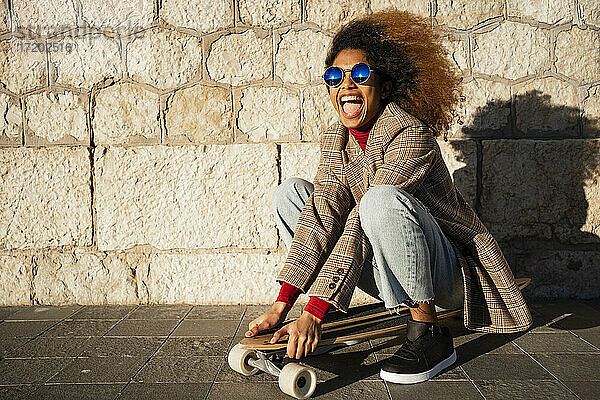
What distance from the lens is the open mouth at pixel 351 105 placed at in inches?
91.3

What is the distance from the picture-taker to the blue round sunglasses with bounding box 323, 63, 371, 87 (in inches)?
90.4

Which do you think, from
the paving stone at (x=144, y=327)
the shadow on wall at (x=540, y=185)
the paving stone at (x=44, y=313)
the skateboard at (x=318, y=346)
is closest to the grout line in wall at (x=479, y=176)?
the shadow on wall at (x=540, y=185)

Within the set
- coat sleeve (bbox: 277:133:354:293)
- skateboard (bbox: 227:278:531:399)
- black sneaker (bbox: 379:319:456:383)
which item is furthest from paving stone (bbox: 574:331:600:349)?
coat sleeve (bbox: 277:133:354:293)

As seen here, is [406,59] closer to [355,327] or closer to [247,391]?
[355,327]

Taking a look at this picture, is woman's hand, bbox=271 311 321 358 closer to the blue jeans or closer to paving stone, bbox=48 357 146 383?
the blue jeans

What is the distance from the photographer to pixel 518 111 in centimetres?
328

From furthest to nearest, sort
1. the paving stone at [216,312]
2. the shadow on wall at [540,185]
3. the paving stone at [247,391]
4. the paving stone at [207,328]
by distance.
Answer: the shadow on wall at [540,185] → the paving stone at [216,312] → the paving stone at [207,328] → the paving stone at [247,391]

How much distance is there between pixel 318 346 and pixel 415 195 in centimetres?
75

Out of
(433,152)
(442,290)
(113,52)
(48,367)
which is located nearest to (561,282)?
(442,290)

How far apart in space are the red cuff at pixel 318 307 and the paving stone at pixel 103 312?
1.54 m

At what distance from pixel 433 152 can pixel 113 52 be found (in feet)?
6.84

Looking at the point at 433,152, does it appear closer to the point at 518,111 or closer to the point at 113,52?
the point at 518,111

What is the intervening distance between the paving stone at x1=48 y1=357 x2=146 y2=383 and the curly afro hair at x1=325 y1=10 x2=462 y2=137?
159cm

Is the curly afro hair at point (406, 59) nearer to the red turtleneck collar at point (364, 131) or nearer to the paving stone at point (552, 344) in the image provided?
the red turtleneck collar at point (364, 131)
